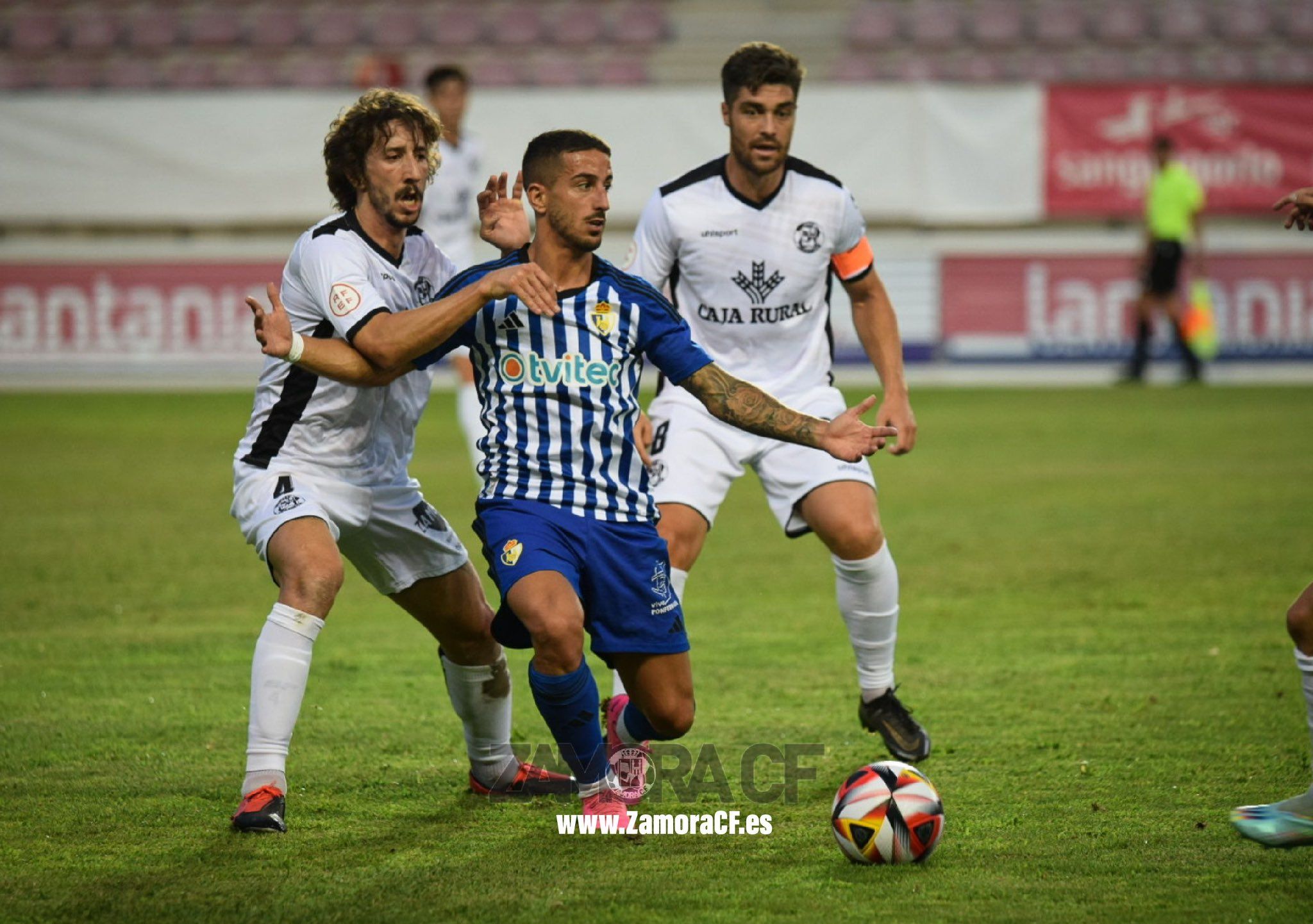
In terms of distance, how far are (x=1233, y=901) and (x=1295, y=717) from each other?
1.94 meters

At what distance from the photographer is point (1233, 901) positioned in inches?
142

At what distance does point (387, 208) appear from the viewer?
4.49 m

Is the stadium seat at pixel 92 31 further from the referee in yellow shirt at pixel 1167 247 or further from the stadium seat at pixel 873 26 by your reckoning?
the referee in yellow shirt at pixel 1167 247

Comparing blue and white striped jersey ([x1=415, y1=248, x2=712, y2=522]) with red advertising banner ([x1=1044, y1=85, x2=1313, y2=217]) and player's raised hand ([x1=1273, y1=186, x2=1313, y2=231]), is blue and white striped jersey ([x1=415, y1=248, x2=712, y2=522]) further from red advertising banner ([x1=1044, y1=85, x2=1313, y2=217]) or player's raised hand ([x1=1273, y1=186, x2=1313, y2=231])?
red advertising banner ([x1=1044, y1=85, x2=1313, y2=217])

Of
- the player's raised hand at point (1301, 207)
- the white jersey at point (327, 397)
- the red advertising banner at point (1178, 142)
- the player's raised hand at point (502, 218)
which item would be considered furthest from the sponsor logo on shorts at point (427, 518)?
the red advertising banner at point (1178, 142)

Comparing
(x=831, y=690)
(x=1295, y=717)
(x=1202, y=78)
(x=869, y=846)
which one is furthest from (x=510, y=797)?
(x=1202, y=78)

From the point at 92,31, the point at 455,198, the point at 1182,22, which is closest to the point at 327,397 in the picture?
the point at 455,198

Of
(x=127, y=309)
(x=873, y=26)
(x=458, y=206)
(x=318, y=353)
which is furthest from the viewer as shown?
(x=873, y=26)

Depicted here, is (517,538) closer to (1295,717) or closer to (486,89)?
(1295,717)

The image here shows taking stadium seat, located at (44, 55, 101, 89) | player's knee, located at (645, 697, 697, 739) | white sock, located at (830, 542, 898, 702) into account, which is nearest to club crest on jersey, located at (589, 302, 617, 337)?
player's knee, located at (645, 697, 697, 739)

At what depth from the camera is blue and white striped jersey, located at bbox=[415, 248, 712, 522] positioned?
4.24 meters

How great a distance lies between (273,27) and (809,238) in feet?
60.0

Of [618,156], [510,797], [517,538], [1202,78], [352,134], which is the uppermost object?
[1202,78]

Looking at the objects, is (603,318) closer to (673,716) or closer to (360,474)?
(360,474)
